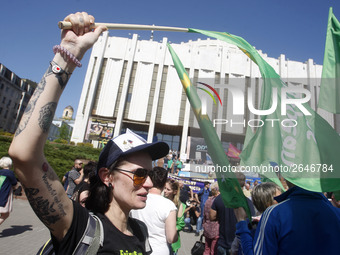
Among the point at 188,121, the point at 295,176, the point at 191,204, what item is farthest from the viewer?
the point at 188,121

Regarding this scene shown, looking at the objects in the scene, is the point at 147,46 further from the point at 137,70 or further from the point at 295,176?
the point at 295,176

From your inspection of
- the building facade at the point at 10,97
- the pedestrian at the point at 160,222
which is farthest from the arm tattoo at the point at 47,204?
the building facade at the point at 10,97

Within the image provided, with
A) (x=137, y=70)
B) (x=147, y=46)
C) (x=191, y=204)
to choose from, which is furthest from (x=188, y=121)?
(x=191, y=204)

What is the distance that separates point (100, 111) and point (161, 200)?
99.3 ft

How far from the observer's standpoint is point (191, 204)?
31.9ft

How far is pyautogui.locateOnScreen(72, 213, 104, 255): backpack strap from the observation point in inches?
44.1

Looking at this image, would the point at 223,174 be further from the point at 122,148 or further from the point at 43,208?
Answer: the point at 43,208

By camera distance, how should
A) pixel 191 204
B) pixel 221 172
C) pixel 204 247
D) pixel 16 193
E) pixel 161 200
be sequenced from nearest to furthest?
pixel 221 172 → pixel 161 200 → pixel 204 247 → pixel 191 204 → pixel 16 193

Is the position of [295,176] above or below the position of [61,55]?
below

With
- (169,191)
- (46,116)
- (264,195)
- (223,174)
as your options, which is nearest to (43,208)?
(46,116)

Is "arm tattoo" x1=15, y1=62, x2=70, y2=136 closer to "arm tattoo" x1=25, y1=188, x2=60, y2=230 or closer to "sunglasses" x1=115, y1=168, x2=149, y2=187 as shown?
"arm tattoo" x1=25, y1=188, x2=60, y2=230

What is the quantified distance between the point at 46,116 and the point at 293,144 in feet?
7.29

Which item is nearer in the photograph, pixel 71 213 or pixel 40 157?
pixel 40 157

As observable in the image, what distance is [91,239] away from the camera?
1168 millimetres
